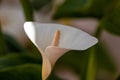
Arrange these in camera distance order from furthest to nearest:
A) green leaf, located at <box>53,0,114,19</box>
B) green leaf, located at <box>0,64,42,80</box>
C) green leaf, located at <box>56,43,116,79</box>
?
green leaf, located at <box>56,43,116,79</box>
green leaf, located at <box>53,0,114,19</box>
green leaf, located at <box>0,64,42,80</box>

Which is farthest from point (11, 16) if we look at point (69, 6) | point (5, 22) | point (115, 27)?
point (115, 27)

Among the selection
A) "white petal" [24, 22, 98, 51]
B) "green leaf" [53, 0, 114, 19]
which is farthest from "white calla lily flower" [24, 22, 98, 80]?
"green leaf" [53, 0, 114, 19]

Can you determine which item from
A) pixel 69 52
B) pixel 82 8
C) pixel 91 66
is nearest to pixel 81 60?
pixel 69 52

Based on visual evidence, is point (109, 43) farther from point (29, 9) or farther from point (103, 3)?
point (29, 9)

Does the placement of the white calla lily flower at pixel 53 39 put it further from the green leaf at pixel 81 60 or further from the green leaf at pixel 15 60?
the green leaf at pixel 81 60

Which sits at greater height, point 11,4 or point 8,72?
point 8,72

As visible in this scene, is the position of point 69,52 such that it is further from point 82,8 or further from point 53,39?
point 53,39

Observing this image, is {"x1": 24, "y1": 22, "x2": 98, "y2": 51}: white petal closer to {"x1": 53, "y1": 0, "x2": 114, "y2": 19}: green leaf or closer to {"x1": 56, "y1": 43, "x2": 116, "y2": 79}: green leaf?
{"x1": 53, "y1": 0, "x2": 114, "y2": 19}: green leaf
